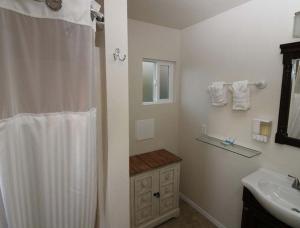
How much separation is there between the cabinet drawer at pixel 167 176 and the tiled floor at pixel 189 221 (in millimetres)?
521

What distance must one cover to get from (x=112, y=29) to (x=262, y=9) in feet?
4.69

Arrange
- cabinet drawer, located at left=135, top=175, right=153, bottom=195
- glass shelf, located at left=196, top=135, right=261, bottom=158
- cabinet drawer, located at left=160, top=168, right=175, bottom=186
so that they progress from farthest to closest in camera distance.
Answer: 1. cabinet drawer, located at left=160, top=168, right=175, bottom=186
2. cabinet drawer, located at left=135, top=175, right=153, bottom=195
3. glass shelf, located at left=196, top=135, right=261, bottom=158

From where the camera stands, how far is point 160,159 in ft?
6.99

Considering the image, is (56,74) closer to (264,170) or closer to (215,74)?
(215,74)

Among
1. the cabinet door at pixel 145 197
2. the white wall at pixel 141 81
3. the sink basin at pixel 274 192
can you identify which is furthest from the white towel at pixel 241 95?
the cabinet door at pixel 145 197

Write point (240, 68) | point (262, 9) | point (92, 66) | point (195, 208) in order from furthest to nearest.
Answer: point (195, 208)
point (240, 68)
point (262, 9)
point (92, 66)

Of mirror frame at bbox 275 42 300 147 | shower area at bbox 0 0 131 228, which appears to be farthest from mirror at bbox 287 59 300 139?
shower area at bbox 0 0 131 228

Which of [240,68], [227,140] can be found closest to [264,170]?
[227,140]

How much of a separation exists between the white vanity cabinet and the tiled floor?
67 mm

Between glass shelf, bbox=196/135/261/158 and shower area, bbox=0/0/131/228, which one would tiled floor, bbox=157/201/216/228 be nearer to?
glass shelf, bbox=196/135/261/158

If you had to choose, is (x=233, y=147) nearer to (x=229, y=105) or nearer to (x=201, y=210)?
(x=229, y=105)

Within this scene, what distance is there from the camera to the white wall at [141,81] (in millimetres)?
2072

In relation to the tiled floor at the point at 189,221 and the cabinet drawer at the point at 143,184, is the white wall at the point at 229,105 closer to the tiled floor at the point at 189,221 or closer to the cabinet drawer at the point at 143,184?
the tiled floor at the point at 189,221

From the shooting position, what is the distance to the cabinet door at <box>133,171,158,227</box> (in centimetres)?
188
